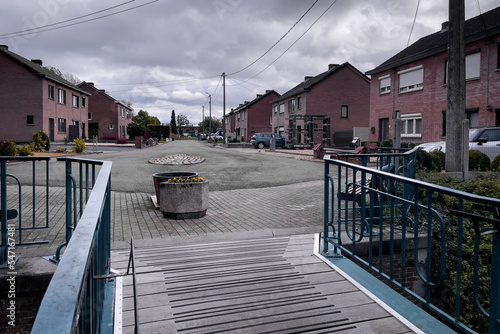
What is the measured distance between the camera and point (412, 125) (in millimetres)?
25672

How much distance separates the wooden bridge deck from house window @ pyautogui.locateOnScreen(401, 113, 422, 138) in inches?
892

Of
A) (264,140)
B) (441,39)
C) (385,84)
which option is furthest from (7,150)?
(441,39)

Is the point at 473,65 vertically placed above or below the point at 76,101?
below

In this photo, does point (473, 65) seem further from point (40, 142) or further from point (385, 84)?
point (40, 142)

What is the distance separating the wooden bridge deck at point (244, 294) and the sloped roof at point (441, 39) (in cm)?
1964

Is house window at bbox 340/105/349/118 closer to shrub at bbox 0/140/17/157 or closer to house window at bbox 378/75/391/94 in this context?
house window at bbox 378/75/391/94

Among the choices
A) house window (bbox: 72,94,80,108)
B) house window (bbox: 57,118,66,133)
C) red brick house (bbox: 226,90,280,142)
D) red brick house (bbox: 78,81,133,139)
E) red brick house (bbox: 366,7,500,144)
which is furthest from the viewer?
red brick house (bbox: 226,90,280,142)

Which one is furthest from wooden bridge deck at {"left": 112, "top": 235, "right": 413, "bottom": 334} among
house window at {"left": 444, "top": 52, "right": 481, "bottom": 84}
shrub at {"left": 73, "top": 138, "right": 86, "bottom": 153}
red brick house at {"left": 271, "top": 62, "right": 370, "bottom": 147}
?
red brick house at {"left": 271, "top": 62, "right": 370, "bottom": 147}

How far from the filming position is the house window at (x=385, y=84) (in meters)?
28.2

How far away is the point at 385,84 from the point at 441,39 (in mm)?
5211

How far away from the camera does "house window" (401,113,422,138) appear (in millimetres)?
24953

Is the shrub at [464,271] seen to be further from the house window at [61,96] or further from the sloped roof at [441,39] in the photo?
the house window at [61,96]

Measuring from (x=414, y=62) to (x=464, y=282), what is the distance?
75.0 ft

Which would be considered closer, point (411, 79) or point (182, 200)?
point (182, 200)
